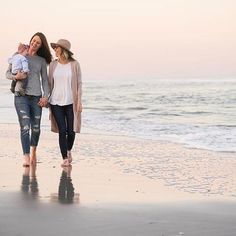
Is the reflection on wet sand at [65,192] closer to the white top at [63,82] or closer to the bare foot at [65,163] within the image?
the bare foot at [65,163]

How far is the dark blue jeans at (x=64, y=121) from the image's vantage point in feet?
27.4

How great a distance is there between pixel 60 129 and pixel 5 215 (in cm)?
338

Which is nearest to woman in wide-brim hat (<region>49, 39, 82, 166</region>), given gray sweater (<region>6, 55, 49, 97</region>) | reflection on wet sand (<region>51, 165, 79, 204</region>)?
gray sweater (<region>6, 55, 49, 97</region>)

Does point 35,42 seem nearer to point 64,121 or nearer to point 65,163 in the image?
point 64,121

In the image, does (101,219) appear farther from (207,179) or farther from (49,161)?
(49,161)

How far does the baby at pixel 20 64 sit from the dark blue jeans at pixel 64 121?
53 centimetres

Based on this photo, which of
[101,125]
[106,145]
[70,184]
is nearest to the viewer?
[70,184]

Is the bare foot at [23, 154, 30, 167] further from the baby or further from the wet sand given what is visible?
the baby

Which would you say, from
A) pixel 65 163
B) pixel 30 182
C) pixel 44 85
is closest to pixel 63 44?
pixel 44 85

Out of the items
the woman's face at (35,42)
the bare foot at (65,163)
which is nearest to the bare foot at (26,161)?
the bare foot at (65,163)

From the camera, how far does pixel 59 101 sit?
833 centimetres

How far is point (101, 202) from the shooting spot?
228 inches

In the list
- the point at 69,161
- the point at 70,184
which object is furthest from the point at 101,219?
the point at 69,161

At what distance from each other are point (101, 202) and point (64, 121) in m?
2.78
